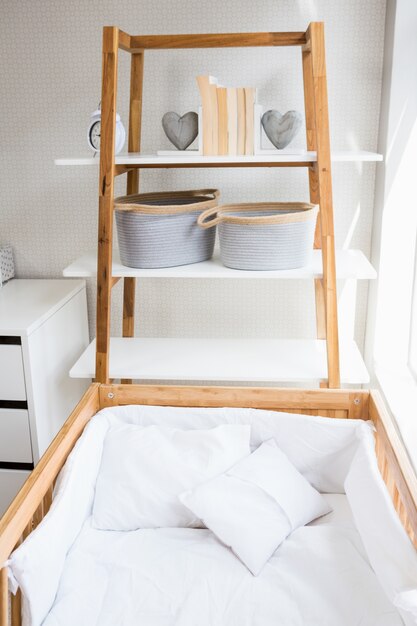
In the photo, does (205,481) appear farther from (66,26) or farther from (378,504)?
(66,26)

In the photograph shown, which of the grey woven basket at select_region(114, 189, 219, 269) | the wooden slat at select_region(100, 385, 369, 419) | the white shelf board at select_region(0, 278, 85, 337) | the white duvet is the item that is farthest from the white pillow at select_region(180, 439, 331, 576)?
the white shelf board at select_region(0, 278, 85, 337)

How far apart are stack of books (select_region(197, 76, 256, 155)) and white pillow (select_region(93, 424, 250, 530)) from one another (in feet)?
2.68

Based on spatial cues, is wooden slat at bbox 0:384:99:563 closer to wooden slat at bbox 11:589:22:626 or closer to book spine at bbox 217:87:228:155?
wooden slat at bbox 11:589:22:626

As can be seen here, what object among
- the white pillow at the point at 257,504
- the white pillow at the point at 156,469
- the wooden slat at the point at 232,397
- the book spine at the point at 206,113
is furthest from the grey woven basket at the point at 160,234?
the white pillow at the point at 257,504

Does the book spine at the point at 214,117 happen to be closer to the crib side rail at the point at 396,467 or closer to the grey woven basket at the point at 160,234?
the grey woven basket at the point at 160,234

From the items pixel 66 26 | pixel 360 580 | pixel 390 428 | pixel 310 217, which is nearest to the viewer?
pixel 360 580

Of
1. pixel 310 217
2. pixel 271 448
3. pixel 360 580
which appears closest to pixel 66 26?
pixel 310 217

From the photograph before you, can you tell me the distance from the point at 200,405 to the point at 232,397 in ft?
0.32

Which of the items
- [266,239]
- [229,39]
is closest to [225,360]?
[266,239]

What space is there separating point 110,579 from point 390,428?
2.48 feet

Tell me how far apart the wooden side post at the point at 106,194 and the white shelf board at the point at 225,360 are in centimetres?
13

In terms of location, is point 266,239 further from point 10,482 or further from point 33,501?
point 10,482

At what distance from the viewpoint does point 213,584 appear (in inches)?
56.0

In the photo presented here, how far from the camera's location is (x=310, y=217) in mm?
1897
